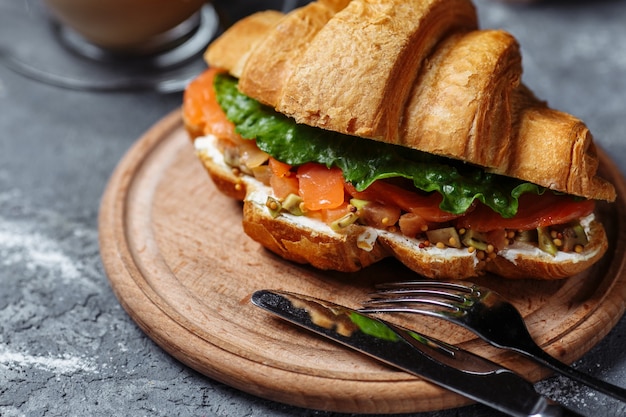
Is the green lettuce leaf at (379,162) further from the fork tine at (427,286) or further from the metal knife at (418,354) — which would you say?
the metal knife at (418,354)

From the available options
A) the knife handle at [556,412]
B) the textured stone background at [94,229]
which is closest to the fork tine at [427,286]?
the textured stone background at [94,229]

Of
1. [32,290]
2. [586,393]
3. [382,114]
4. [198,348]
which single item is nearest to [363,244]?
[382,114]

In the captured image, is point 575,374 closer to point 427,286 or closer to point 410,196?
point 427,286

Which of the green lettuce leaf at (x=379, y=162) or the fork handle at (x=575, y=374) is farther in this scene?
the green lettuce leaf at (x=379, y=162)

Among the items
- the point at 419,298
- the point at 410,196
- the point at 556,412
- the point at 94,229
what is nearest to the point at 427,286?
the point at 419,298

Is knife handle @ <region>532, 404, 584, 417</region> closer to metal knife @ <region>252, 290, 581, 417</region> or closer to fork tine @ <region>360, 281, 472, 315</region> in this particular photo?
metal knife @ <region>252, 290, 581, 417</region>

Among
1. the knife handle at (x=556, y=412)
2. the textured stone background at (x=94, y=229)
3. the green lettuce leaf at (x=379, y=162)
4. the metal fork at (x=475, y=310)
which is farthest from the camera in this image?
the green lettuce leaf at (x=379, y=162)

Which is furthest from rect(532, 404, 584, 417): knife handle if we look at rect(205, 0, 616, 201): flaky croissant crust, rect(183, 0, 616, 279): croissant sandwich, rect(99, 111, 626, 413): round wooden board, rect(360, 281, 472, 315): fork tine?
rect(205, 0, 616, 201): flaky croissant crust
